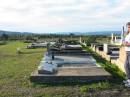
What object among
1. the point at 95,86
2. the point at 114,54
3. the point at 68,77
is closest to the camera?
the point at 95,86

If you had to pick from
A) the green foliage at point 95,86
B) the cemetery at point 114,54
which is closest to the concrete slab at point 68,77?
the green foliage at point 95,86

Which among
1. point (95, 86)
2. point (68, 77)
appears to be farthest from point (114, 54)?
point (95, 86)

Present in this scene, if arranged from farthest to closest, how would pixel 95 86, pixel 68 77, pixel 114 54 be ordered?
pixel 114 54 → pixel 68 77 → pixel 95 86

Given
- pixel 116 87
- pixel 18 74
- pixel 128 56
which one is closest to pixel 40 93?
pixel 116 87

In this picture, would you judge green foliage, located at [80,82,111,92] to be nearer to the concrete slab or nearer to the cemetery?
the concrete slab

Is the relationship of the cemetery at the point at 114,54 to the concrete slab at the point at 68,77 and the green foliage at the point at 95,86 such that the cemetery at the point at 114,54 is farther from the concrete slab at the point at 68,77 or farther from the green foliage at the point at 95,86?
the green foliage at the point at 95,86

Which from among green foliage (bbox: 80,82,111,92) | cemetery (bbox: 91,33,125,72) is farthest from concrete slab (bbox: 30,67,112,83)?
cemetery (bbox: 91,33,125,72)

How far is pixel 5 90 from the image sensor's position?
23.1 ft

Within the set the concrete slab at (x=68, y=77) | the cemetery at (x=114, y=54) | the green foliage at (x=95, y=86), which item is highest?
the cemetery at (x=114, y=54)

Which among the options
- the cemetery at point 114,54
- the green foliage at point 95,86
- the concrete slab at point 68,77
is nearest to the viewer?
the green foliage at point 95,86

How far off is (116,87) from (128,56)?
790 millimetres

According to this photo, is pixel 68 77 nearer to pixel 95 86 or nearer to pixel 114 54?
pixel 95 86

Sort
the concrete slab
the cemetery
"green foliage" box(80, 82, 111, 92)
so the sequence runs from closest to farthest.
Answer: "green foliage" box(80, 82, 111, 92)
the concrete slab
the cemetery

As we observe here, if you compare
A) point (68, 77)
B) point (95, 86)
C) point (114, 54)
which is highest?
point (114, 54)
